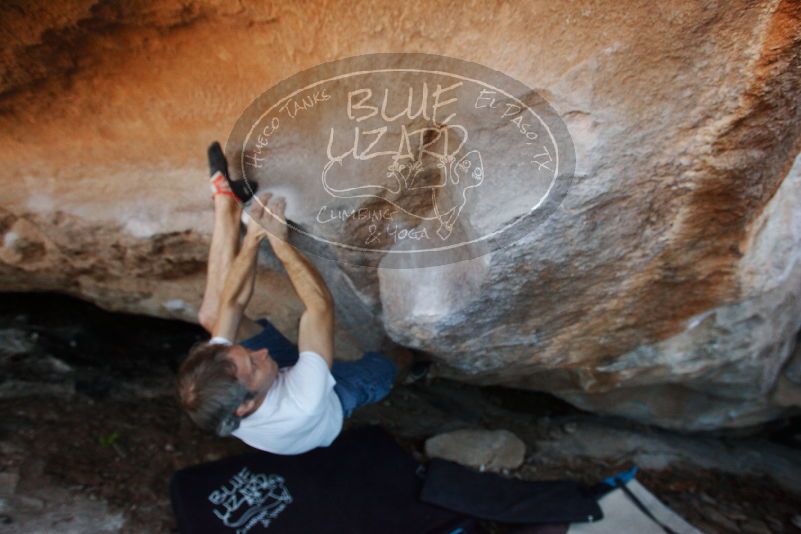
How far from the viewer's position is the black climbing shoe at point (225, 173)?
115 centimetres

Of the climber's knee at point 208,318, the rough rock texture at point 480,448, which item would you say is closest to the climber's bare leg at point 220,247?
the climber's knee at point 208,318

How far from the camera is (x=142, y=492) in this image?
155 cm

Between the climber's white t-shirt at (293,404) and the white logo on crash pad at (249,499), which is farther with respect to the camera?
the white logo on crash pad at (249,499)

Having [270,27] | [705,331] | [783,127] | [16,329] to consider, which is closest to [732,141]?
[783,127]

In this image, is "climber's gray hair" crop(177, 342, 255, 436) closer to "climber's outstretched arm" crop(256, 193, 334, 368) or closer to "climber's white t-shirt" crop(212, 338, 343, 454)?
"climber's white t-shirt" crop(212, 338, 343, 454)

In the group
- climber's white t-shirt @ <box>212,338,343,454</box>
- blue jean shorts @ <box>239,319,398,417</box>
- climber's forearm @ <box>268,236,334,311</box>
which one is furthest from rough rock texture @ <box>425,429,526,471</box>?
climber's forearm @ <box>268,236,334,311</box>

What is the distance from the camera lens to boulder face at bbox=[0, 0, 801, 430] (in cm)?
84

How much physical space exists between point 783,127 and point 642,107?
0.24 metres

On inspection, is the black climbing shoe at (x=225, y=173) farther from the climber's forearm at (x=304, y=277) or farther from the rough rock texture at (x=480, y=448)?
the rough rock texture at (x=480, y=448)
